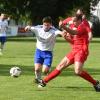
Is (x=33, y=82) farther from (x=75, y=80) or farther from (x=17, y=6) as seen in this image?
(x=17, y=6)

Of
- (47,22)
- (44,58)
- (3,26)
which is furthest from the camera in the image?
(3,26)

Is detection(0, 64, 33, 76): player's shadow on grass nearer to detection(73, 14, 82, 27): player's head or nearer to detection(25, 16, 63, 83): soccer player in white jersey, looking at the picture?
detection(25, 16, 63, 83): soccer player in white jersey

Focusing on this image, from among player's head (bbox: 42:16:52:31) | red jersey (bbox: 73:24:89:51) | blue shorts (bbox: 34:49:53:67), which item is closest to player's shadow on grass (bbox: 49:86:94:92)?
blue shorts (bbox: 34:49:53:67)

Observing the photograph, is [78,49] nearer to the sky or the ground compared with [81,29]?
nearer to the ground

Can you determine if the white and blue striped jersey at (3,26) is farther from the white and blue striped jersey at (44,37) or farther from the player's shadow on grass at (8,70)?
the white and blue striped jersey at (44,37)

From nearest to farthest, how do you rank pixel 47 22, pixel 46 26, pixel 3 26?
pixel 47 22, pixel 46 26, pixel 3 26

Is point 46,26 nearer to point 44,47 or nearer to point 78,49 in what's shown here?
point 44,47

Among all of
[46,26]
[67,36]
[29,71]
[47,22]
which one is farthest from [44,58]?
[29,71]

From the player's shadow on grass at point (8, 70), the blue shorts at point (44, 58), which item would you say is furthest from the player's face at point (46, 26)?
the player's shadow on grass at point (8, 70)

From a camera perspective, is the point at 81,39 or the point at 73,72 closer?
the point at 81,39

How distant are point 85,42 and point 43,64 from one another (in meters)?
2.07

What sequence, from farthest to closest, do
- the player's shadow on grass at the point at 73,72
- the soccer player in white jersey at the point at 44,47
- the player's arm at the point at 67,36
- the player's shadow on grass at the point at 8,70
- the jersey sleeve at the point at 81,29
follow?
the player's shadow on grass at the point at 73,72, the player's shadow on grass at the point at 8,70, the soccer player in white jersey at the point at 44,47, the player's arm at the point at 67,36, the jersey sleeve at the point at 81,29

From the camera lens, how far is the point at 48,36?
51.5 ft

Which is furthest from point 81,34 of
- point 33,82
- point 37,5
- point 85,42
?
point 37,5
